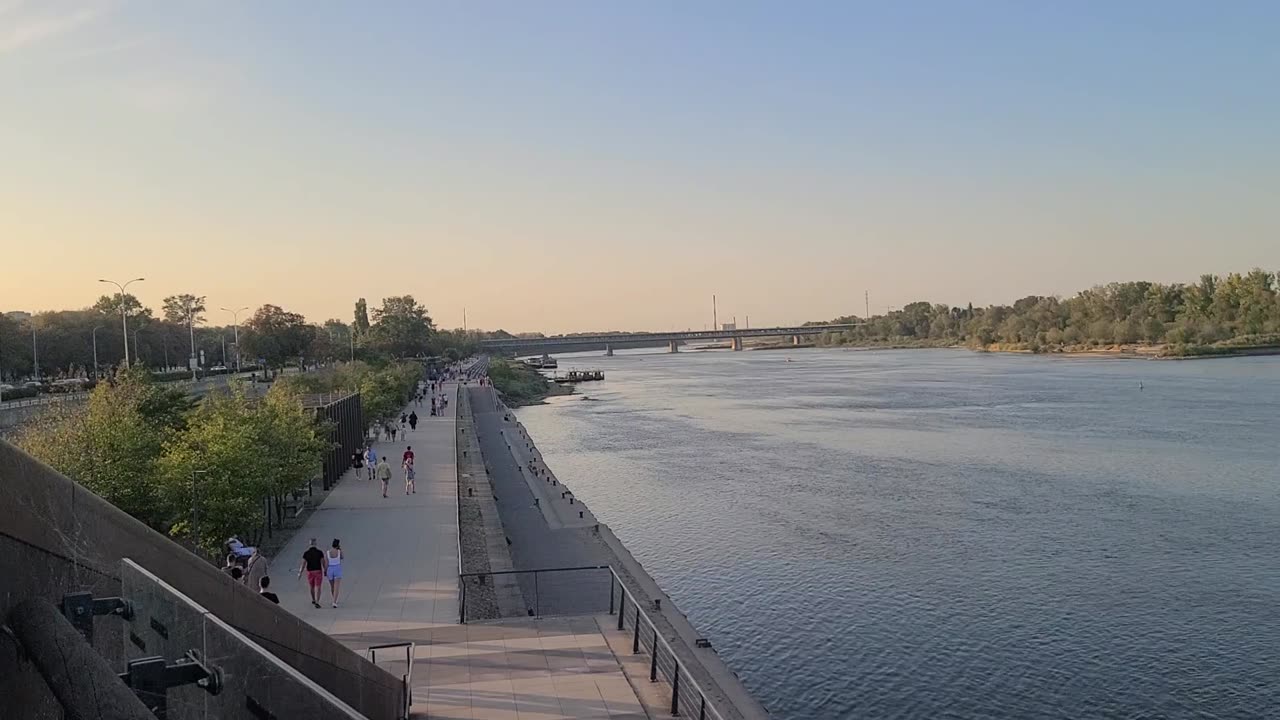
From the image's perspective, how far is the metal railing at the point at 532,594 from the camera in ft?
52.0

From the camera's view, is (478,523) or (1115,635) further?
(478,523)

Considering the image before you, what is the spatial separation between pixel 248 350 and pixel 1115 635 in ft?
218

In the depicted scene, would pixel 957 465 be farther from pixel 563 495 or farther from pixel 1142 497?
pixel 563 495

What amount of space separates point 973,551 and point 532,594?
13.4 m

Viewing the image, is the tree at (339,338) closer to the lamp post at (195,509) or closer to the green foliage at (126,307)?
the green foliage at (126,307)

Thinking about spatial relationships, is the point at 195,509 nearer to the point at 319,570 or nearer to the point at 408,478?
the point at 319,570

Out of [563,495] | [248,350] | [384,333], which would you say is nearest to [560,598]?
[563,495]

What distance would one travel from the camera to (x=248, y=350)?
73.3 meters

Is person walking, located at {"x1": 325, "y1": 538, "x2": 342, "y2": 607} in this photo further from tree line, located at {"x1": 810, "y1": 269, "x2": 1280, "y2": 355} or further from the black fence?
tree line, located at {"x1": 810, "y1": 269, "x2": 1280, "y2": 355}

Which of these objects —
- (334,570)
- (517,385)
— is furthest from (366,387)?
(517,385)

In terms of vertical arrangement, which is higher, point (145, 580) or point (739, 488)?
point (145, 580)

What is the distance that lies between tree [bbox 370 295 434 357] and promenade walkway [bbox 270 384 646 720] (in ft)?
313

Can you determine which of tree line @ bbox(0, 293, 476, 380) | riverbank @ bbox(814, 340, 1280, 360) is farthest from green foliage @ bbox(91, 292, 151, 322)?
riverbank @ bbox(814, 340, 1280, 360)

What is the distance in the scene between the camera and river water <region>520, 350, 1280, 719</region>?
17859mm
